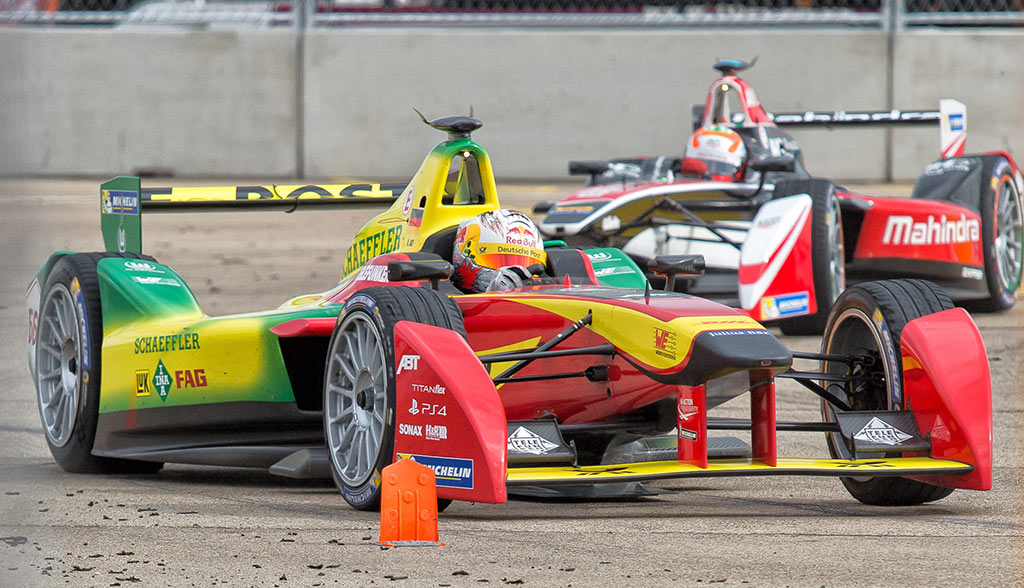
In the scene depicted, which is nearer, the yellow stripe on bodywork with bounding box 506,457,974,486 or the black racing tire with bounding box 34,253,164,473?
the yellow stripe on bodywork with bounding box 506,457,974,486

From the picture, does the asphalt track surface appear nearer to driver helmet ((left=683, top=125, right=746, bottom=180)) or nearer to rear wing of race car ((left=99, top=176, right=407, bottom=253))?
A: rear wing of race car ((left=99, top=176, right=407, bottom=253))

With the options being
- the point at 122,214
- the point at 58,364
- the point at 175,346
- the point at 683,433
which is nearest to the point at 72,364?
the point at 58,364

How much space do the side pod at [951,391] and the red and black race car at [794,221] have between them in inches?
175

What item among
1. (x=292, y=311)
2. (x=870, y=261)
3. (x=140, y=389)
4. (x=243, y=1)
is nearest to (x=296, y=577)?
(x=292, y=311)

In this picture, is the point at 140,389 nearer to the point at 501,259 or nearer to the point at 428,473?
the point at 501,259

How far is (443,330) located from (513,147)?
1310cm

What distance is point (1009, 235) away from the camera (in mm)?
12219

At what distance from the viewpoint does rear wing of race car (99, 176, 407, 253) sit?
25.5ft

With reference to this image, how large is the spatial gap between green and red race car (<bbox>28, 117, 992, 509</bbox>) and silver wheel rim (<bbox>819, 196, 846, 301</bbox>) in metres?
3.44

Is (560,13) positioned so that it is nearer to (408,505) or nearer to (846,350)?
(846,350)

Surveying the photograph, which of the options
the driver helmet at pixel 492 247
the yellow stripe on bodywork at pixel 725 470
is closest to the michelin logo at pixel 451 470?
the yellow stripe on bodywork at pixel 725 470

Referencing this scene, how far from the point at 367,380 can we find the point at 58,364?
8.13 feet

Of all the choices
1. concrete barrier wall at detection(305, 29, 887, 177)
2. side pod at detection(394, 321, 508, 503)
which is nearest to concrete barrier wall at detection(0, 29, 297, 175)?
concrete barrier wall at detection(305, 29, 887, 177)

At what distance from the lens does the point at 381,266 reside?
6.54 m
